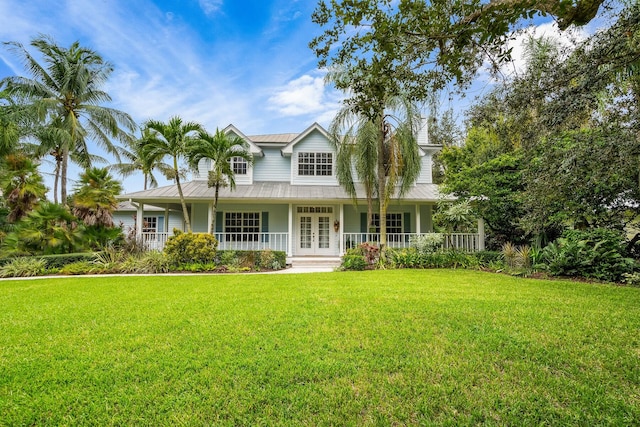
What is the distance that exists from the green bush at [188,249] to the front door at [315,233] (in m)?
5.09

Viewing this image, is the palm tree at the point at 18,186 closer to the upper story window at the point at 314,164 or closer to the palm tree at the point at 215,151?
the palm tree at the point at 215,151

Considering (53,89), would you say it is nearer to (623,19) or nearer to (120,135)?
(120,135)

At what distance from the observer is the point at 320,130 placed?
15727 mm

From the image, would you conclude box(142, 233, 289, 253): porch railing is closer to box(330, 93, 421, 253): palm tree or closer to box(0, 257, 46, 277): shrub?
box(0, 257, 46, 277): shrub

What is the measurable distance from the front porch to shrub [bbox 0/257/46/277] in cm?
328

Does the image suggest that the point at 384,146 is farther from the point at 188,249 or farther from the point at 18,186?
the point at 18,186

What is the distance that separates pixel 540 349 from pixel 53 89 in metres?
23.6

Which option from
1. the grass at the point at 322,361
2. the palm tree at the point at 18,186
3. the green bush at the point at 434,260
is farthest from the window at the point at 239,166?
the grass at the point at 322,361

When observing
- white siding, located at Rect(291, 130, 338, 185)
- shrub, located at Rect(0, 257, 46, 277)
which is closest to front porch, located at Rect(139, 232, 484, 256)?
white siding, located at Rect(291, 130, 338, 185)

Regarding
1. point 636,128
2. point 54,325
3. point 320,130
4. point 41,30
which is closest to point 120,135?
point 41,30

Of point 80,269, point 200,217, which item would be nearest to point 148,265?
point 80,269

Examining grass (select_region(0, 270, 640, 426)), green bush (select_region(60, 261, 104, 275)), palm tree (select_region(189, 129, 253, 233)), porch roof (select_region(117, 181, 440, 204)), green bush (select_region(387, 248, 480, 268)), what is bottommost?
grass (select_region(0, 270, 640, 426))

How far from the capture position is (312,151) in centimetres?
1591

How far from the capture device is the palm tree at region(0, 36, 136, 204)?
634 inches
